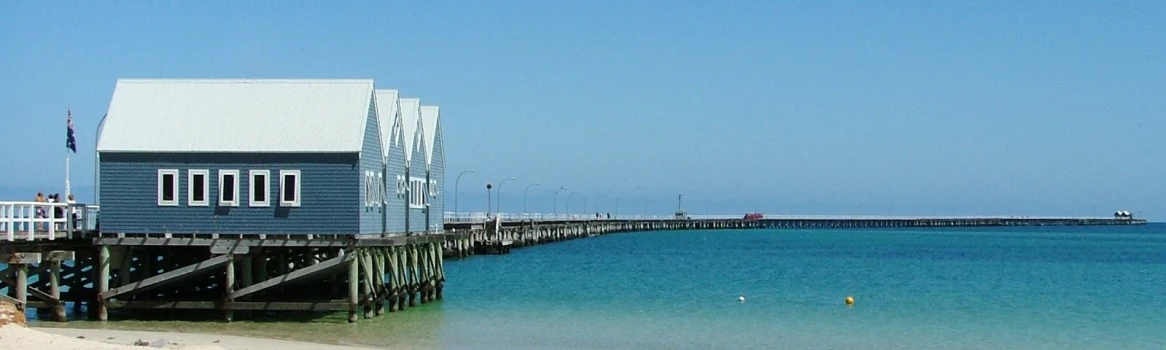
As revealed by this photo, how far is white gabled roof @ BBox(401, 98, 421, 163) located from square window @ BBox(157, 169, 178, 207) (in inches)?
331

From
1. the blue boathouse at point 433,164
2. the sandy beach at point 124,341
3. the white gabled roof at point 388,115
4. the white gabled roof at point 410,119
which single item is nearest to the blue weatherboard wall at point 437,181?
the blue boathouse at point 433,164

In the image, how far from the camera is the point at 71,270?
117 feet

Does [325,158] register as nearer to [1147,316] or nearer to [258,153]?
[258,153]

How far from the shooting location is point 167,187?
3297cm

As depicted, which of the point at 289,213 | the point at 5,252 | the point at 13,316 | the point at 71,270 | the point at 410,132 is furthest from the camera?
the point at 410,132

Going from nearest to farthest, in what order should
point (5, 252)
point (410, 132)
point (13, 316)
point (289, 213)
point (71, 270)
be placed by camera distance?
point (13, 316)
point (5, 252)
point (289, 213)
point (71, 270)
point (410, 132)

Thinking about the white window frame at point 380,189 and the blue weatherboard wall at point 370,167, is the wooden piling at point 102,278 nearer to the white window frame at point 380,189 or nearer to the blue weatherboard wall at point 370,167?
the blue weatherboard wall at point 370,167

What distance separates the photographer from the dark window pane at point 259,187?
108ft

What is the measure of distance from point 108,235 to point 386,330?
6.76 m

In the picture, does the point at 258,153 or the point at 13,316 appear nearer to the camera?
the point at 13,316

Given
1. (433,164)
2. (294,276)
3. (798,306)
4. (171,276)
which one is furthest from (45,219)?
(798,306)

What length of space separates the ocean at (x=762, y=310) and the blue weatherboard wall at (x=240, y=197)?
2226 millimetres

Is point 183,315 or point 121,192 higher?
point 121,192

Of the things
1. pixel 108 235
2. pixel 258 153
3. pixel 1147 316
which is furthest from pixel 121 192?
pixel 1147 316
